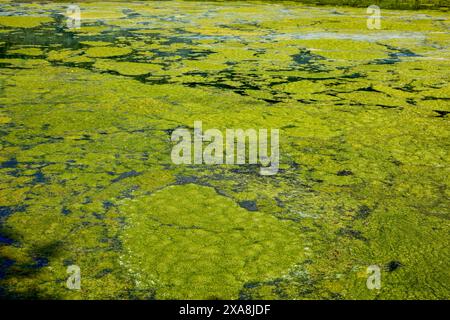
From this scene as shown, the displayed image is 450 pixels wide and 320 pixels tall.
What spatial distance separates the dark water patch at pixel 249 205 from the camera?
11.9ft

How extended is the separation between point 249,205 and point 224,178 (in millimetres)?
518

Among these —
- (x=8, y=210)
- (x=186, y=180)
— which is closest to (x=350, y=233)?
(x=186, y=180)

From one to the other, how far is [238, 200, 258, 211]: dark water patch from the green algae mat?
1cm

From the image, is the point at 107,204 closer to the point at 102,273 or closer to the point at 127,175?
the point at 127,175

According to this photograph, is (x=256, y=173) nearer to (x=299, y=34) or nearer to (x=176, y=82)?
(x=176, y=82)

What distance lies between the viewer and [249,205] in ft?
12.0

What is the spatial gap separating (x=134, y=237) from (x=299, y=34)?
8.61 metres

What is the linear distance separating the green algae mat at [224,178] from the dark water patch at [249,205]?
0.01 m

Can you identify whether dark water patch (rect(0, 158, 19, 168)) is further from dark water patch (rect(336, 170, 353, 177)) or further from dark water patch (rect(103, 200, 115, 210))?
dark water patch (rect(336, 170, 353, 177))

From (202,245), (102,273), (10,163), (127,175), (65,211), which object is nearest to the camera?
(102,273)

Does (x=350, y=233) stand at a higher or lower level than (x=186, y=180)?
lower

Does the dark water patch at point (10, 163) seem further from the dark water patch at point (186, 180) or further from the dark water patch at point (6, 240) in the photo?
the dark water patch at point (186, 180)

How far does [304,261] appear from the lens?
2.96m
